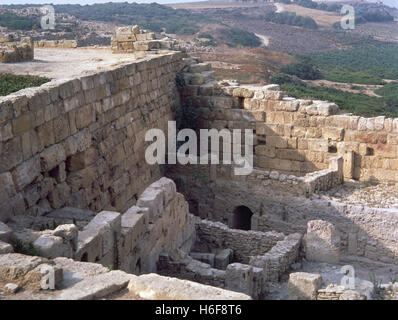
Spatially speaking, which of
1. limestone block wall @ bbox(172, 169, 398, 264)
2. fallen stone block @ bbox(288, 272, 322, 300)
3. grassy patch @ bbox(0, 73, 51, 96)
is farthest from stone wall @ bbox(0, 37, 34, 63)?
fallen stone block @ bbox(288, 272, 322, 300)

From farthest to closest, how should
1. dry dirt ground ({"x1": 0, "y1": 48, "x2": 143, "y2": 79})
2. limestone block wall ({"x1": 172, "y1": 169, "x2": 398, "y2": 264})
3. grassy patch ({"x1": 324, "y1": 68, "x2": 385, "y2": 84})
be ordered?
1. grassy patch ({"x1": 324, "y1": 68, "x2": 385, "y2": 84})
2. dry dirt ground ({"x1": 0, "y1": 48, "x2": 143, "y2": 79})
3. limestone block wall ({"x1": 172, "y1": 169, "x2": 398, "y2": 264})

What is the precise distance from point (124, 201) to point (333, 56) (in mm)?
45804

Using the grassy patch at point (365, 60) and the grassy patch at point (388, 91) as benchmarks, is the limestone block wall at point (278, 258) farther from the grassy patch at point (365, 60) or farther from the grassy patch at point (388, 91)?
the grassy patch at point (365, 60)

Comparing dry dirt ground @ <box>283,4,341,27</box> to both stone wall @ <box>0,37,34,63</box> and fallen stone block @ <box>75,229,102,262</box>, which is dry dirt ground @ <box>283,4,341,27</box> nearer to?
stone wall @ <box>0,37,34,63</box>

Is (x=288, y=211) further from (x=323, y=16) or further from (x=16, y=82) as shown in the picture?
(x=323, y=16)

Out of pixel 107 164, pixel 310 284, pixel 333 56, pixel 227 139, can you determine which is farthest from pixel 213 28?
pixel 310 284

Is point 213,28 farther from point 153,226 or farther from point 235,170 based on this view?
point 153,226

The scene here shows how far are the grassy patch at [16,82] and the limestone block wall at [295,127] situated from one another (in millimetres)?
5415

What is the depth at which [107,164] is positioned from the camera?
1148cm

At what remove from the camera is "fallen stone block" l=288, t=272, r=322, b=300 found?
734 centimetres

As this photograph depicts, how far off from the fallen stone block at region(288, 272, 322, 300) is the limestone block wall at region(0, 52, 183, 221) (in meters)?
3.90

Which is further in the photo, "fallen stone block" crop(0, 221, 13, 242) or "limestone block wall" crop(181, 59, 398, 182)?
"limestone block wall" crop(181, 59, 398, 182)
